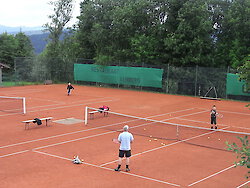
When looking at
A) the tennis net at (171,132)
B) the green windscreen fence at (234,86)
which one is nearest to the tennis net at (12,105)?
the tennis net at (171,132)

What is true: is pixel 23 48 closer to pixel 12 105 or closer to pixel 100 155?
pixel 12 105

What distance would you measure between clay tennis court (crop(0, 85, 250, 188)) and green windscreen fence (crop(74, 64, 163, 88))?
14.0 m

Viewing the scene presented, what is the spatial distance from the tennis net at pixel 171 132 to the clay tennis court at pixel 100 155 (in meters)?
0.16

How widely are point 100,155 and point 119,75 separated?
28.0 metres

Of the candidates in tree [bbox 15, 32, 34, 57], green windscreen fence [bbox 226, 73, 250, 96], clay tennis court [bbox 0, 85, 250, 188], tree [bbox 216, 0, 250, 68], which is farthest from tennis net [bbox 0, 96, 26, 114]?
tree [bbox 15, 32, 34, 57]

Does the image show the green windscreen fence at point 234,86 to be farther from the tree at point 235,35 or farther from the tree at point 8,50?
the tree at point 8,50

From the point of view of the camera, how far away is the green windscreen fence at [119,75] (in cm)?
3978

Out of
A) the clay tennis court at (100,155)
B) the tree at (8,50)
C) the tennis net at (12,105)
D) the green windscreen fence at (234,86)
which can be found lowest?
the clay tennis court at (100,155)

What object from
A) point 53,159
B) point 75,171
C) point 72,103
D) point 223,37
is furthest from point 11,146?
point 223,37

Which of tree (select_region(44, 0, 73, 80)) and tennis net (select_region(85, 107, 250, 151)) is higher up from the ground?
tree (select_region(44, 0, 73, 80))

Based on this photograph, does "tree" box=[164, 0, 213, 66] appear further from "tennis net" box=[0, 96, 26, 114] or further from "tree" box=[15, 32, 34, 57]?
"tree" box=[15, 32, 34, 57]

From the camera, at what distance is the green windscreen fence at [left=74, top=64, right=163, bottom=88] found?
39.8 metres

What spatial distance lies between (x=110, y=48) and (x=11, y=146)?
102ft

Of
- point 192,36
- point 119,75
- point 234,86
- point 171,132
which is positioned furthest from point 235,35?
point 171,132
